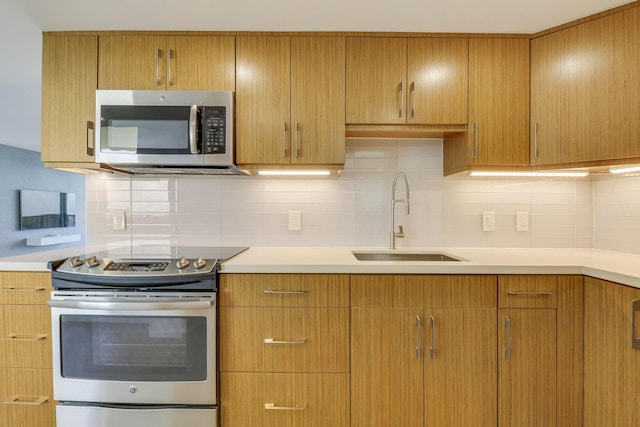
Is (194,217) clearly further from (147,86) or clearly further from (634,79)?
(634,79)

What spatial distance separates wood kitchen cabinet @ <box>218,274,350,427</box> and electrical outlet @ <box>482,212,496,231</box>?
3.61 feet

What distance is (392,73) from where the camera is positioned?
6.16ft

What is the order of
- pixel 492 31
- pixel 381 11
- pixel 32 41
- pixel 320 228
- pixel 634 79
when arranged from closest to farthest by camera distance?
pixel 634 79
pixel 381 11
pixel 492 31
pixel 32 41
pixel 320 228

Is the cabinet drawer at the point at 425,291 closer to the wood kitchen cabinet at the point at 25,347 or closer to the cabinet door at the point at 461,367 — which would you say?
the cabinet door at the point at 461,367

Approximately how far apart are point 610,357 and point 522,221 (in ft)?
3.00

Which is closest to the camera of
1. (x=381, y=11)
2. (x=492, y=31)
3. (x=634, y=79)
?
(x=634, y=79)

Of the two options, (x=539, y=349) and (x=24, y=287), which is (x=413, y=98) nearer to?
(x=539, y=349)

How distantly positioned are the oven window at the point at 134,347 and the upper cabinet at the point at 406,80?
1.33 m

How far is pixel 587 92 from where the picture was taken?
1724 mm

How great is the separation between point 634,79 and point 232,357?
219 cm

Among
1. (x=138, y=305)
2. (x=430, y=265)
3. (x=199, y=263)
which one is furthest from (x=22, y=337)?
(x=430, y=265)

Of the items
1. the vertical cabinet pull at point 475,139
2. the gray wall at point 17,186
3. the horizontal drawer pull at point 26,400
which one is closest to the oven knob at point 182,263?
the horizontal drawer pull at point 26,400

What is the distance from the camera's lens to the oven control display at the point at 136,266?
1.64 m

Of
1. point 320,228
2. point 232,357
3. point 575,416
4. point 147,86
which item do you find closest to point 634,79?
point 575,416
